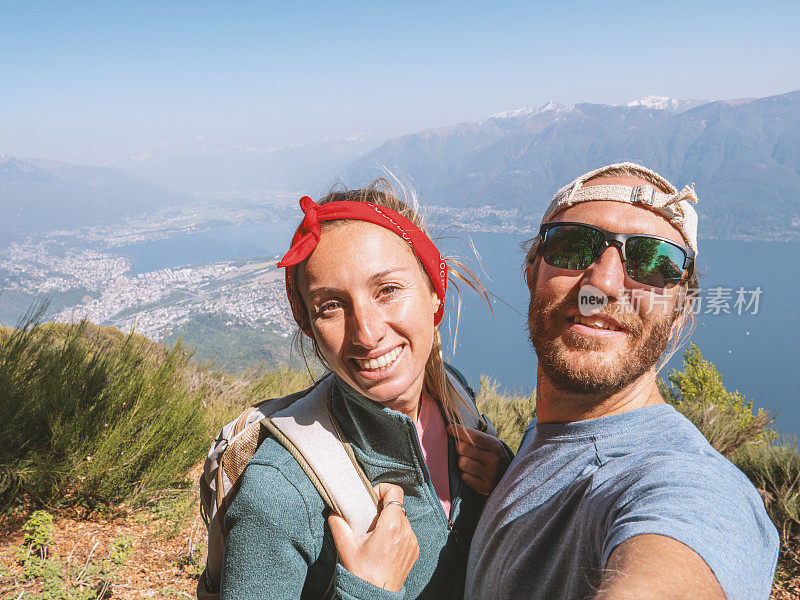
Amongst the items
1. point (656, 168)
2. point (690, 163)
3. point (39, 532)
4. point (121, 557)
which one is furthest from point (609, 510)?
point (690, 163)

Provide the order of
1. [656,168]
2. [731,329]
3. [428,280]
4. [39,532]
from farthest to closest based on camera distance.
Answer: [656,168] → [731,329] → [39,532] → [428,280]

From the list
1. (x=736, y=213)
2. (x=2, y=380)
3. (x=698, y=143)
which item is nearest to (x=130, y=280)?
(x=2, y=380)

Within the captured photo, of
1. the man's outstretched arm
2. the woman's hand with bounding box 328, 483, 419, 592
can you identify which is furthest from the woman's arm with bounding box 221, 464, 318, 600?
the man's outstretched arm

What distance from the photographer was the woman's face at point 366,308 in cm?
133

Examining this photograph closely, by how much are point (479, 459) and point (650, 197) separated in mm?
1058

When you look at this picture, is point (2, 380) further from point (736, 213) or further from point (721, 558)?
point (736, 213)

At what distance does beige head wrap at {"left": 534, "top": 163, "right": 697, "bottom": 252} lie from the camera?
4.74 ft

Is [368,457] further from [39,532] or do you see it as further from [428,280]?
[39,532]

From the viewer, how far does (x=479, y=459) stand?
167 cm

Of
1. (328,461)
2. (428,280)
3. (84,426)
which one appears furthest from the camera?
(84,426)

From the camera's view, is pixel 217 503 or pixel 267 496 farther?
pixel 217 503

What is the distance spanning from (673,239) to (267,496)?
1.45 meters

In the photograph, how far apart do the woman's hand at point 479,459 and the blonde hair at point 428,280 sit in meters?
0.09

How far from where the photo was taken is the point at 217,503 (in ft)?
4.38
